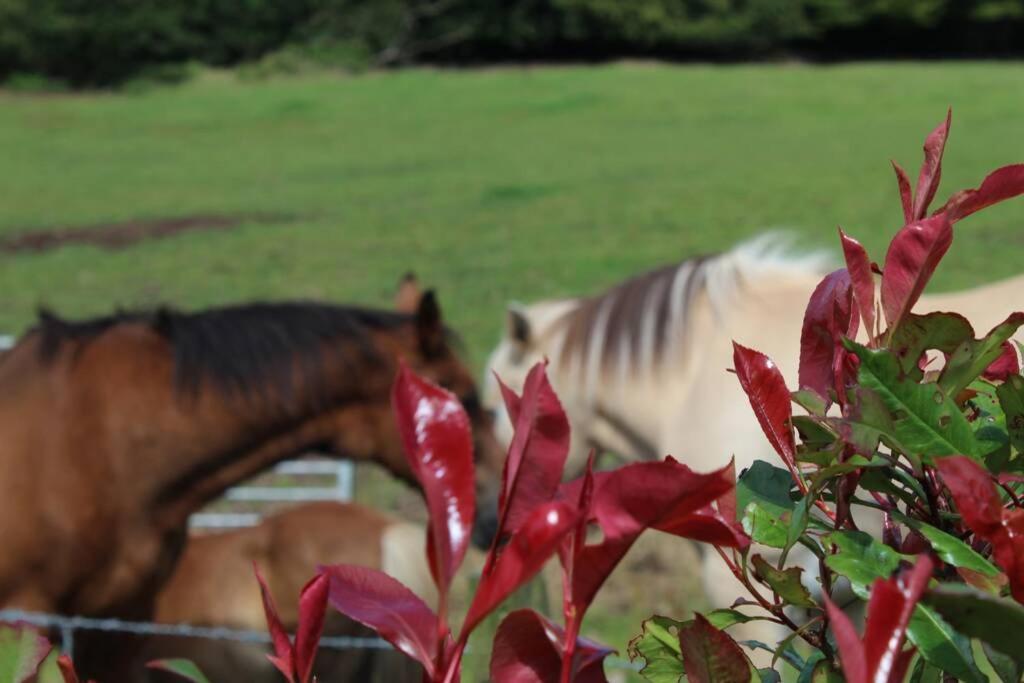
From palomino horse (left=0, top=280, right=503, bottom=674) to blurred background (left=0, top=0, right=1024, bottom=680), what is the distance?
1169mm

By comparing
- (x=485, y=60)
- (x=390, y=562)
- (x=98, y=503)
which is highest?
(x=98, y=503)

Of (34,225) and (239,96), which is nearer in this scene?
(34,225)

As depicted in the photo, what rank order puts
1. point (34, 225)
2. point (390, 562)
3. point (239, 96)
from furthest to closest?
point (239, 96) < point (34, 225) < point (390, 562)

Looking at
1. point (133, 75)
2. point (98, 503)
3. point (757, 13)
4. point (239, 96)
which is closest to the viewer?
point (98, 503)

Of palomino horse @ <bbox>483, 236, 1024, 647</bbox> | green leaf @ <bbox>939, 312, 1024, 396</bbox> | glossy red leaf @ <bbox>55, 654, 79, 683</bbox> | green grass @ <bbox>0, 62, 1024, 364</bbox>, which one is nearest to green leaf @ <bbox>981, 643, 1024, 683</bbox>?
green leaf @ <bbox>939, 312, 1024, 396</bbox>

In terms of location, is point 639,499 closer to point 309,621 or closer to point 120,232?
point 309,621

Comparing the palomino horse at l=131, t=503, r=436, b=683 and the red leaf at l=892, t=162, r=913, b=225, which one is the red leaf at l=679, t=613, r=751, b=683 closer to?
the red leaf at l=892, t=162, r=913, b=225

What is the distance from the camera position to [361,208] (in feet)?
45.3

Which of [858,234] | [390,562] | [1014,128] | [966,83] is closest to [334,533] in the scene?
[390,562]

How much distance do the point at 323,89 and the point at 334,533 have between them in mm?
19902

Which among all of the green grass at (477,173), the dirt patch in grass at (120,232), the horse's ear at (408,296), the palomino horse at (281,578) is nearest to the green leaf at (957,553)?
the palomino horse at (281,578)

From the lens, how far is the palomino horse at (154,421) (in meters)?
2.78

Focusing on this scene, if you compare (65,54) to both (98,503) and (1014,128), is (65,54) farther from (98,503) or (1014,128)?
(98,503)

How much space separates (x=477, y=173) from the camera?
51.9 ft
